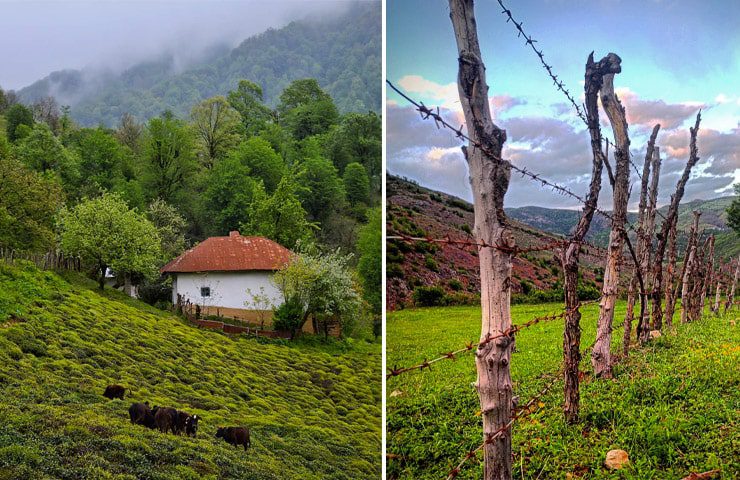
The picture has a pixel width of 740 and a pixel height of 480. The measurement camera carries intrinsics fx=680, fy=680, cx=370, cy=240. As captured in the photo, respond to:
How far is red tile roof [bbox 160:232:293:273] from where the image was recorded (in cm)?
453

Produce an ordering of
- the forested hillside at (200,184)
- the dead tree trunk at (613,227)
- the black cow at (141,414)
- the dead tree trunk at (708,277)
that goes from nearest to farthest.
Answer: the dead tree trunk at (613,227) < the dead tree trunk at (708,277) < the black cow at (141,414) < the forested hillside at (200,184)

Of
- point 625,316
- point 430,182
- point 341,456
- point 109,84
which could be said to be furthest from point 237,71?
point 625,316

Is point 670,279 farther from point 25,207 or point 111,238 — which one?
point 25,207

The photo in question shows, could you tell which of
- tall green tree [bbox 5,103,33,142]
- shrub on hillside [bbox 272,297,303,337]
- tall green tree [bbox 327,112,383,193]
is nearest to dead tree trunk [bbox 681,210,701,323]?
tall green tree [bbox 327,112,383,193]

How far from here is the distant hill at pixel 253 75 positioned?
4574 mm

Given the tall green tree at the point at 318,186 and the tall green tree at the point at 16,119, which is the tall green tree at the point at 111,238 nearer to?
the tall green tree at the point at 16,119

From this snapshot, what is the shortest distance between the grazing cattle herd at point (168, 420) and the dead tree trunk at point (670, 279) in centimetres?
259

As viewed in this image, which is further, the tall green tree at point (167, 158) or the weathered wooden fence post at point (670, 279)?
the tall green tree at point (167, 158)

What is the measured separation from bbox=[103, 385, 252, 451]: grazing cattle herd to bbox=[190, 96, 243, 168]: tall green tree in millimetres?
1673

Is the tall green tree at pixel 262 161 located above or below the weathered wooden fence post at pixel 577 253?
above

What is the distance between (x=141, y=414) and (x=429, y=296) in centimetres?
208

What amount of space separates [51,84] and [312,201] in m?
1.92

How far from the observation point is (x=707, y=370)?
2666mm

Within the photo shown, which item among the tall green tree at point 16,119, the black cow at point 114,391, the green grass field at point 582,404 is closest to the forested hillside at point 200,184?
the tall green tree at point 16,119
